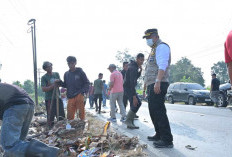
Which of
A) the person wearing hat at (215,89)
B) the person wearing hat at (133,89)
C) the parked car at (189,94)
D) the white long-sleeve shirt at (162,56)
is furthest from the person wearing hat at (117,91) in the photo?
the parked car at (189,94)

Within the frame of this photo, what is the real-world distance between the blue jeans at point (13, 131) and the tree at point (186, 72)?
2924 inches

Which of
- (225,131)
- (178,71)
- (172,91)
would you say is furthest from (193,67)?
(225,131)

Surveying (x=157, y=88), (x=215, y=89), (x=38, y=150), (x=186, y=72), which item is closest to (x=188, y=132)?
(x=157, y=88)

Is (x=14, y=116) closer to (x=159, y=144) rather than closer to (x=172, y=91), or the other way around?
(x=159, y=144)

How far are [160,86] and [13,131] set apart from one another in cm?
247

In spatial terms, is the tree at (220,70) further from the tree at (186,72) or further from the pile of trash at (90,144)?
the pile of trash at (90,144)

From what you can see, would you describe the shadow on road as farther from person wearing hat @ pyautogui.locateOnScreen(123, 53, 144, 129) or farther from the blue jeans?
the blue jeans

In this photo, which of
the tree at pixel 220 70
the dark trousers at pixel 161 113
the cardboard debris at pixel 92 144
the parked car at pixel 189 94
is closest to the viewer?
the cardboard debris at pixel 92 144

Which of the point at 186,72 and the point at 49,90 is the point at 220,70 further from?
the point at 49,90

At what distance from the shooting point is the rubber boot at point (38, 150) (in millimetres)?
2844

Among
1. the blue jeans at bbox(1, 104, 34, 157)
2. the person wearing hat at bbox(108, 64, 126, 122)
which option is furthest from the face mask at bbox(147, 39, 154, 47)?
the person wearing hat at bbox(108, 64, 126, 122)

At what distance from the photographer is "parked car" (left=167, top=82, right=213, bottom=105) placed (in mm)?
15722

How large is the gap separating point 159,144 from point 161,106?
0.68m

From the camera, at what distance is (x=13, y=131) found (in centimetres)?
290
